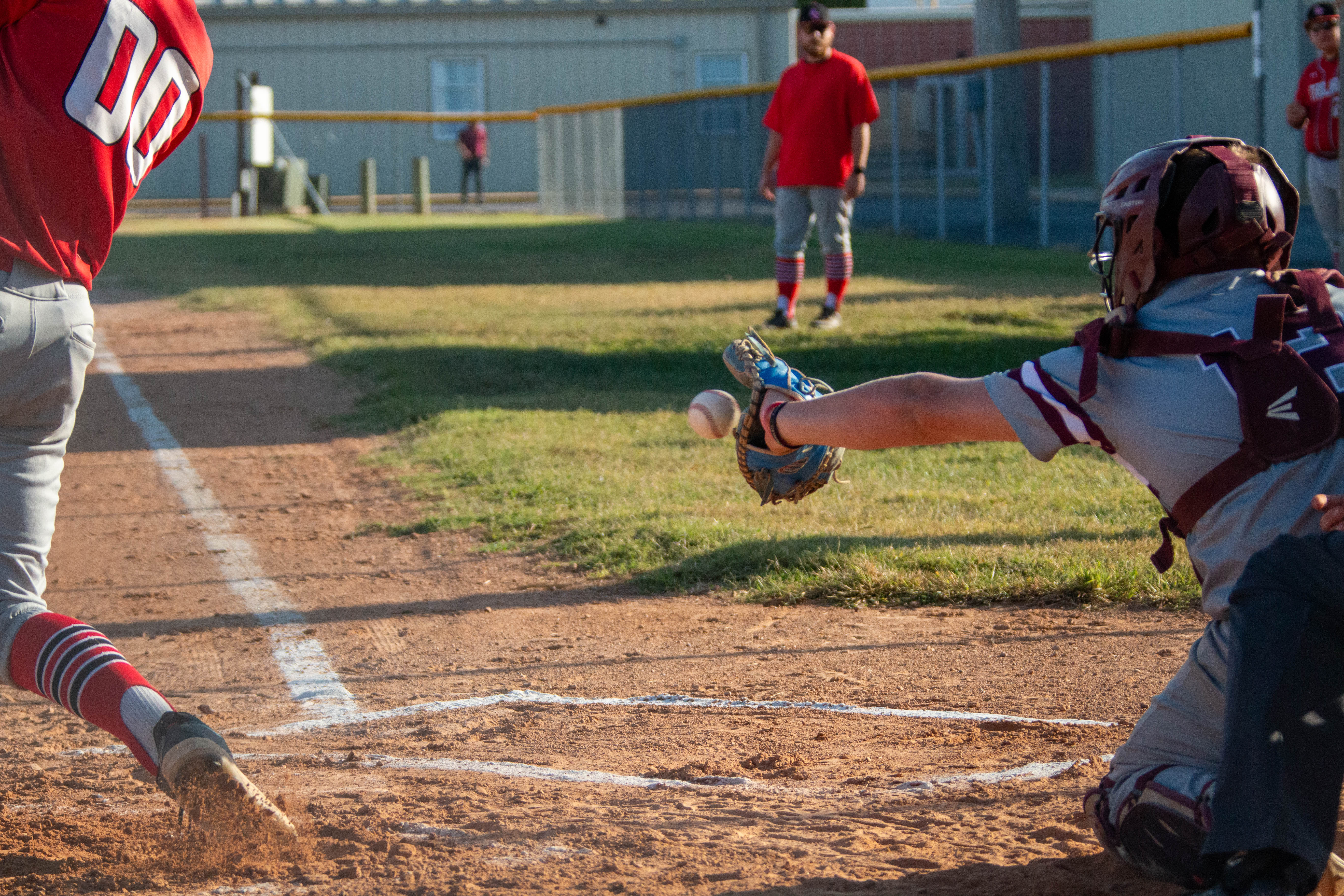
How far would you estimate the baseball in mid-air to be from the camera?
135 inches

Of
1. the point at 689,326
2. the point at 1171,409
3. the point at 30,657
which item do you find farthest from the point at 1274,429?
the point at 689,326

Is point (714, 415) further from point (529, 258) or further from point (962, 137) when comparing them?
point (962, 137)

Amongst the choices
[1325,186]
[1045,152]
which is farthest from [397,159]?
[1325,186]

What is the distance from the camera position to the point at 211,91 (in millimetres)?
37000

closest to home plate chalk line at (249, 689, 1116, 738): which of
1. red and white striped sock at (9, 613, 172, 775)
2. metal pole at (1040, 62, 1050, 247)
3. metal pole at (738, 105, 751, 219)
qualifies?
red and white striped sock at (9, 613, 172, 775)

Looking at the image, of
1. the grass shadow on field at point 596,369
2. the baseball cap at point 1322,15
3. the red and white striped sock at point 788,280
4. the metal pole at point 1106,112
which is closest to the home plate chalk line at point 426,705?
the grass shadow on field at point 596,369

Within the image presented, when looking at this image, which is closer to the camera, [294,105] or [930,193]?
[930,193]

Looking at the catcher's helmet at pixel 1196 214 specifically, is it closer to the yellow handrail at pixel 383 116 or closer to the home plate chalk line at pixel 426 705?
the home plate chalk line at pixel 426 705

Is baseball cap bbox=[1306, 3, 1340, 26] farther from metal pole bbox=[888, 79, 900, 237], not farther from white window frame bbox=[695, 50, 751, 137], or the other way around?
white window frame bbox=[695, 50, 751, 137]

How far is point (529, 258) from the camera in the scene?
744 inches

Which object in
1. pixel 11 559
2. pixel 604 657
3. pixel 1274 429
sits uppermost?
pixel 1274 429

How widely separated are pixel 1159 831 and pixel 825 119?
8733mm

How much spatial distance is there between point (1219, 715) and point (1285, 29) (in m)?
18.5

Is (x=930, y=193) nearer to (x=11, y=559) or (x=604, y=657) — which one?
(x=604, y=657)
